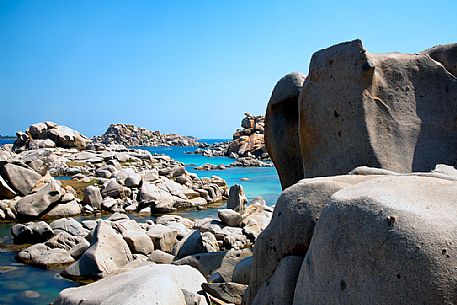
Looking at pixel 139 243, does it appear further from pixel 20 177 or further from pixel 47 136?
pixel 47 136

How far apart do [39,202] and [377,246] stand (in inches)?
742

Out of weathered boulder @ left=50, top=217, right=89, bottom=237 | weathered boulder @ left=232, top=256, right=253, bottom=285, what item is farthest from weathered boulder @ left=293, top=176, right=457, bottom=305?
weathered boulder @ left=50, top=217, right=89, bottom=237

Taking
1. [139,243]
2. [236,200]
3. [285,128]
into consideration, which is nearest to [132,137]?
[236,200]

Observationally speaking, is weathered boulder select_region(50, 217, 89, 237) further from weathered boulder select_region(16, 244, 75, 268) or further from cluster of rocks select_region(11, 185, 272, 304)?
weathered boulder select_region(16, 244, 75, 268)

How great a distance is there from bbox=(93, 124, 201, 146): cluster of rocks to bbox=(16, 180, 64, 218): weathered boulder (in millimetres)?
99548

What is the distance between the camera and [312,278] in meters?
4.05

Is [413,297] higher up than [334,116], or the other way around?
[334,116]

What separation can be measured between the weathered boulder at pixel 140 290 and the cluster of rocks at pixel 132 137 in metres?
113

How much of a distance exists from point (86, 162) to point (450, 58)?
123 ft

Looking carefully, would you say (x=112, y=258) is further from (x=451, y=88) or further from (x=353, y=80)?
(x=451, y=88)

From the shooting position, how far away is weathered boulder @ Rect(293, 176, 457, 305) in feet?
10.6

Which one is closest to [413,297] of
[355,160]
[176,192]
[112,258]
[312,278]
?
[312,278]

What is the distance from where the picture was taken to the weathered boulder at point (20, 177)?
21.6 m

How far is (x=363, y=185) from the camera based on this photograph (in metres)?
4.22
